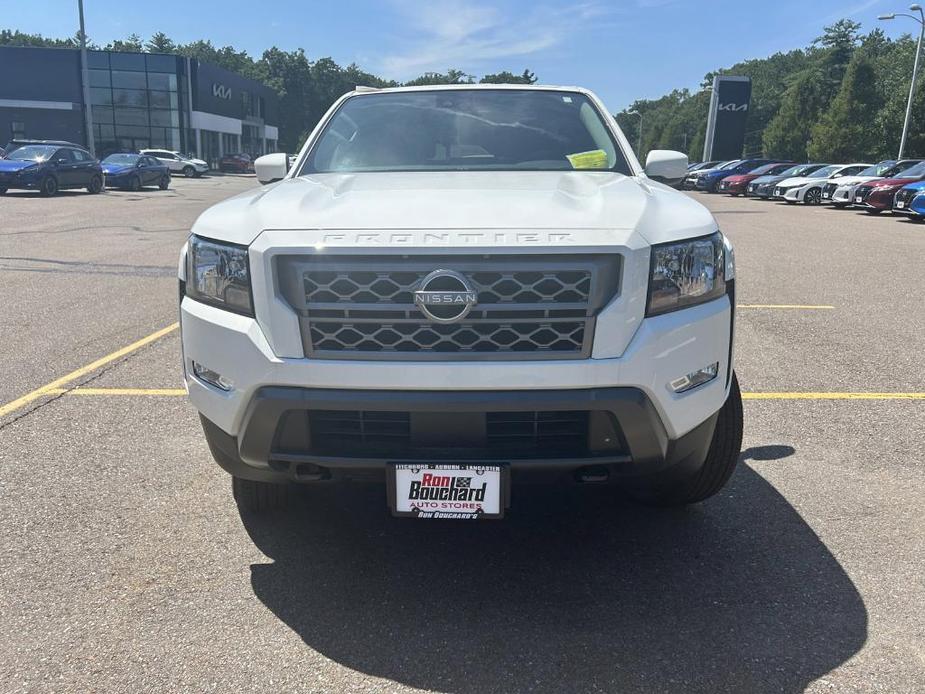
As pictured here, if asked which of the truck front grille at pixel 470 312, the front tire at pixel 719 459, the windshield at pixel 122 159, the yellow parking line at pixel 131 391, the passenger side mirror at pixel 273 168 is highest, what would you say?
the windshield at pixel 122 159

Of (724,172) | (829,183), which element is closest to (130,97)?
(724,172)

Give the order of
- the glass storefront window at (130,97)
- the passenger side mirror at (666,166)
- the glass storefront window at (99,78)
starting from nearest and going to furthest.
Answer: the passenger side mirror at (666,166) → the glass storefront window at (99,78) → the glass storefront window at (130,97)

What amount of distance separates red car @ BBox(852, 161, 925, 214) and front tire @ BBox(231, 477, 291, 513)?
2183 centimetres

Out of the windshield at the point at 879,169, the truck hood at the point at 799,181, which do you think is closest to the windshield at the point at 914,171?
A: the windshield at the point at 879,169

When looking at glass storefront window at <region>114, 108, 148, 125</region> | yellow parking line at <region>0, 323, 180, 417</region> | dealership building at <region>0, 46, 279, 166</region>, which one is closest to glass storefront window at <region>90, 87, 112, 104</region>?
dealership building at <region>0, 46, 279, 166</region>

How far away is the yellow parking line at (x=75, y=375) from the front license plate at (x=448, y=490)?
3123mm

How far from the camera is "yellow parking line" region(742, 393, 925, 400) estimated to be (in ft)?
16.3

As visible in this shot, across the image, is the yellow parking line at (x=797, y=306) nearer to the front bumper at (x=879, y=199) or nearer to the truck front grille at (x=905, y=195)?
the truck front grille at (x=905, y=195)

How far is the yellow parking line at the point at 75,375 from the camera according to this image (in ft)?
15.2

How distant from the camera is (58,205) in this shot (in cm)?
2014

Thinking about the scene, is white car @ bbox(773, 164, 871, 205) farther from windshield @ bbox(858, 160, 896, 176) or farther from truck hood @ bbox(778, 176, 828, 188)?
windshield @ bbox(858, 160, 896, 176)

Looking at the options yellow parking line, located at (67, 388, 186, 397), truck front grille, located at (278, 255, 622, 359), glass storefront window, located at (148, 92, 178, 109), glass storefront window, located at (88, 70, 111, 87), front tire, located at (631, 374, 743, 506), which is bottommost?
yellow parking line, located at (67, 388, 186, 397)

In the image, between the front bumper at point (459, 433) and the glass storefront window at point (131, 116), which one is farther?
the glass storefront window at point (131, 116)

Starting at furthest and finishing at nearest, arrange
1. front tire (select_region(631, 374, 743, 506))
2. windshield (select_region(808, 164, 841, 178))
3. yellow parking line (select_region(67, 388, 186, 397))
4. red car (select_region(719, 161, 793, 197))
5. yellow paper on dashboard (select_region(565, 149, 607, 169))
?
red car (select_region(719, 161, 793, 197))
windshield (select_region(808, 164, 841, 178))
yellow parking line (select_region(67, 388, 186, 397))
yellow paper on dashboard (select_region(565, 149, 607, 169))
front tire (select_region(631, 374, 743, 506))
